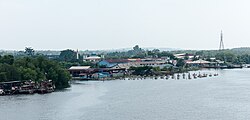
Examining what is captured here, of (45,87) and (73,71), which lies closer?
(45,87)

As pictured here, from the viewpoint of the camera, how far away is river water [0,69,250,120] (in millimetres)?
13781

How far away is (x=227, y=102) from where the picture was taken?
54.3ft

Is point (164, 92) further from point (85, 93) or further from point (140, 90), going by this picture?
point (85, 93)

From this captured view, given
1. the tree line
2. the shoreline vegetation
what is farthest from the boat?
the tree line

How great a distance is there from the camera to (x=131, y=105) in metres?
16.2

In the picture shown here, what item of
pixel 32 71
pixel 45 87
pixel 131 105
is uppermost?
pixel 32 71

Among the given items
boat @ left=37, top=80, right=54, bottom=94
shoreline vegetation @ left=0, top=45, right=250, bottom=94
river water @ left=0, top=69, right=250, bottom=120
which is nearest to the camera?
river water @ left=0, top=69, right=250, bottom=120

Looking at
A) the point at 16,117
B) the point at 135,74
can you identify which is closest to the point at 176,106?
the point at 16,117

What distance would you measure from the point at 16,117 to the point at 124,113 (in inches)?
118

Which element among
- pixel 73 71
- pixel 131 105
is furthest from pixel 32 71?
pixel 73 71

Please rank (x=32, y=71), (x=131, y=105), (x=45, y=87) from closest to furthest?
(x=131, y=105), (x=45, y=87), (x=32, y=71)

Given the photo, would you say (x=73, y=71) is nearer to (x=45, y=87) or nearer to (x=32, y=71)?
(x=32, y=71)

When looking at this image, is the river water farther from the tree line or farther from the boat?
the tree line

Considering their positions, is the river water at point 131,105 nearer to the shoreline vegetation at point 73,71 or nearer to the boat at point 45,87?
the boat at point 45,87
